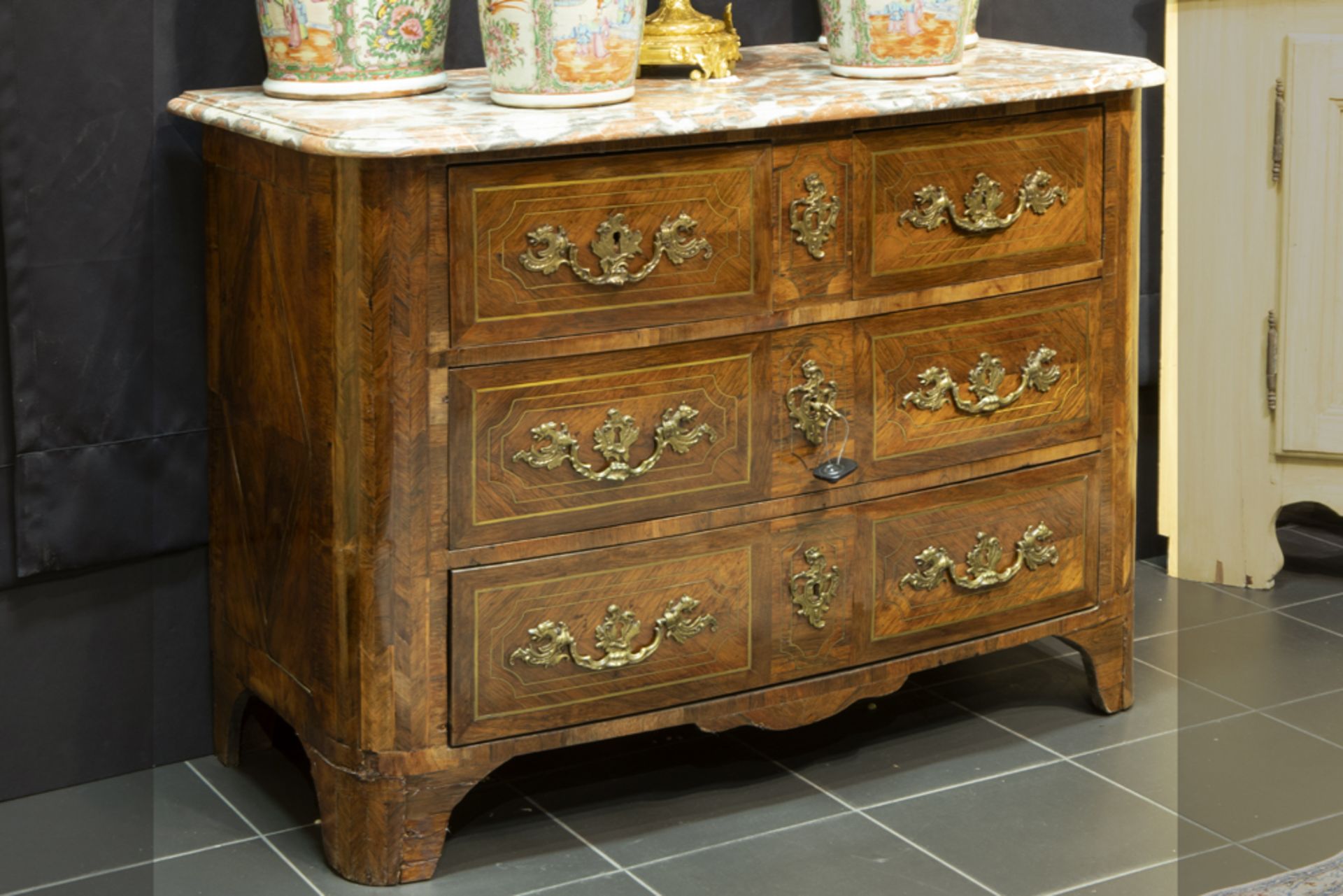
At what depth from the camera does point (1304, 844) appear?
7.79 ft

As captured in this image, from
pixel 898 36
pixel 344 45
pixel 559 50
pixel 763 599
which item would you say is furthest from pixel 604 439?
pixel 898 36

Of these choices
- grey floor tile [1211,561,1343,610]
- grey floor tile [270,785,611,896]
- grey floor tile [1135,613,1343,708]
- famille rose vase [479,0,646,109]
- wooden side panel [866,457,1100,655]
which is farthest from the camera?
grey floor tile [1211,561,1343,610]

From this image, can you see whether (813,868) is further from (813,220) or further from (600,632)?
(813,220)

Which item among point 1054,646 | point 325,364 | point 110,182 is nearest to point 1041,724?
point 1054,646

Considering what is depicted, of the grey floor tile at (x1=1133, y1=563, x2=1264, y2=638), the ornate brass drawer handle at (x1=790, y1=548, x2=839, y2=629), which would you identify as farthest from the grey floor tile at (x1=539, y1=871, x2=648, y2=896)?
the grey floor tile at (x1=1133, y1=563, x2=1264, y2=638)

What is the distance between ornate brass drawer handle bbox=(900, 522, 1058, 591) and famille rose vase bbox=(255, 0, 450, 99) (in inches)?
36.6

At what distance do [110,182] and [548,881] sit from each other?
105cm

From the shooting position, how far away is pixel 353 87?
7.34 ft

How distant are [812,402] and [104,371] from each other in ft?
3.04

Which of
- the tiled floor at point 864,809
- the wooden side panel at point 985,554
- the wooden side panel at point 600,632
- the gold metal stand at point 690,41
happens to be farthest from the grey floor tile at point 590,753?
the gold metal stand at point 690,41

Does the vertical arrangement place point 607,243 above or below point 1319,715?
above

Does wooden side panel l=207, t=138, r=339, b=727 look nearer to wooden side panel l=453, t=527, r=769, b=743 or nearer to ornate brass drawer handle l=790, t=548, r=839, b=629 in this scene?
wooden side panel l=453, t=527, r=769, b=743

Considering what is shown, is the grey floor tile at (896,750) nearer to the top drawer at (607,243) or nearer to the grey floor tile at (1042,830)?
the grey floor tile at (1042,830)

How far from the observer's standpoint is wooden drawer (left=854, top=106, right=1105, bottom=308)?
2375 millimetres
